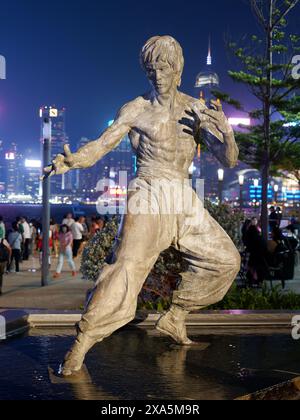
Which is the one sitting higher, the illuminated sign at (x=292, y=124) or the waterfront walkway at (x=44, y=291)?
the illuminated sign at (x=292, y=124)

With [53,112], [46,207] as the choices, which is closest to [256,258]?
[46,207]

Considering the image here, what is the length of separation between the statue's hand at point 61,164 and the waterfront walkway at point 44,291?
478 cm

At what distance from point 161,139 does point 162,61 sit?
0.61 m

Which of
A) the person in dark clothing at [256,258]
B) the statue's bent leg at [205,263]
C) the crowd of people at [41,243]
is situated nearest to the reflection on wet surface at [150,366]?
the statue's bent leg at [205,263]

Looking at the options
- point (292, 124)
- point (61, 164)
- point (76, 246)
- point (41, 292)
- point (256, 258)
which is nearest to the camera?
point (61, 164)

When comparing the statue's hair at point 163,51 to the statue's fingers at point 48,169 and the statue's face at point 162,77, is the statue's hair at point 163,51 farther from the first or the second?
the statue's fingers at point 48,169

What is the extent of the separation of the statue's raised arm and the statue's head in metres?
0.28

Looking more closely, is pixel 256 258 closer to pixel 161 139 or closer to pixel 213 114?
pixel 161 139

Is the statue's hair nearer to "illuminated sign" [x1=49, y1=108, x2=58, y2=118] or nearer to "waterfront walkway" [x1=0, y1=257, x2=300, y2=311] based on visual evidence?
"waterfront walkway" [x1=0, y1=257, x2=300, y2=311]

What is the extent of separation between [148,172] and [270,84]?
13588 millimetres

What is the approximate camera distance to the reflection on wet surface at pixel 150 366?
3947mm

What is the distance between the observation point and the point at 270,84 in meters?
17.7

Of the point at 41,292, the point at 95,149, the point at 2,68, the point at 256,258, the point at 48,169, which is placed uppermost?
the point at 2,68

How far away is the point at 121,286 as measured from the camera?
4.49 metres
